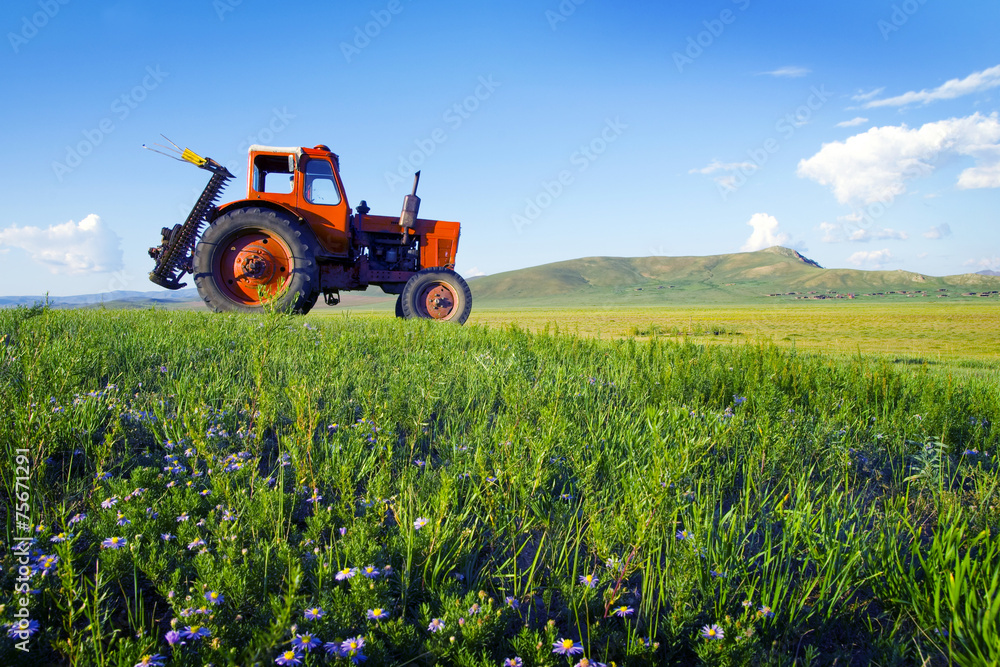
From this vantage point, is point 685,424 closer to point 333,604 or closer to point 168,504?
point 333,604

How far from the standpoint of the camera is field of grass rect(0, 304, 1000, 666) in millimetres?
1539

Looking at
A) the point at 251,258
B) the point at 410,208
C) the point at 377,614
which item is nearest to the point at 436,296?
the point at 410,208

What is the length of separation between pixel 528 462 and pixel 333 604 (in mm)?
1291

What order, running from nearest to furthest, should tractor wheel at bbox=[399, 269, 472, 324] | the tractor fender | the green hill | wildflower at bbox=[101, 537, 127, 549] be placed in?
1. wildflower at bbox=[101, 537, 127, 549]
2. the tractor fender
3. tractor wheel at bbox=[399, 269, 472, 324]
4. the green hill

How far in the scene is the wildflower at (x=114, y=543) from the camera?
1698 mm

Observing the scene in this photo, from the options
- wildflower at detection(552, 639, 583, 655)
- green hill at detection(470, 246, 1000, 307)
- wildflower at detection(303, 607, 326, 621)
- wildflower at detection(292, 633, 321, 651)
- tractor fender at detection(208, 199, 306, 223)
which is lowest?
wildflower at detection(552, 639, 583, 655)

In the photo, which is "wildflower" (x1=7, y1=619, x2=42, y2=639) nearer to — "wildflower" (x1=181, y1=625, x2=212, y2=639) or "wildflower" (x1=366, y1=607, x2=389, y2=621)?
"wildflower" (x1=181, y1=625, x2=212, y2=639)

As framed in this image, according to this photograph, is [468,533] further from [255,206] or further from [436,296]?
[255,206]

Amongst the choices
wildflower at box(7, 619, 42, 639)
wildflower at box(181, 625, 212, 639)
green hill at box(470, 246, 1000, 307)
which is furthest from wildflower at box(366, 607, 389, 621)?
green hill at box(470, 246, 1000, 307)

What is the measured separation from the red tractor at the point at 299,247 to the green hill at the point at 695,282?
7961 cm

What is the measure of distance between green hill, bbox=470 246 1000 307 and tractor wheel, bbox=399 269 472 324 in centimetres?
7988

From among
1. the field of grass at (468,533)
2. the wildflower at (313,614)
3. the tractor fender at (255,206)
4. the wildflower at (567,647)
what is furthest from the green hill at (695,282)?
the wildflower at (313,614)

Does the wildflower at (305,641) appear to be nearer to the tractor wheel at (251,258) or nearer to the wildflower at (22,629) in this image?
the wildflower at (22,629)

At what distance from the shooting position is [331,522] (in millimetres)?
2121
